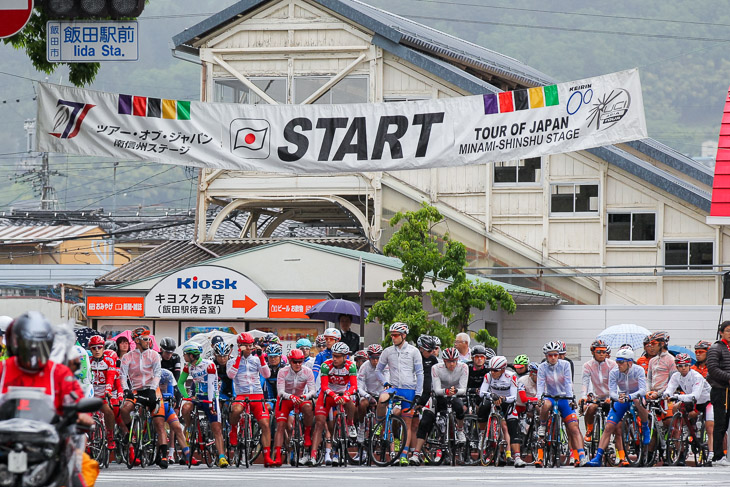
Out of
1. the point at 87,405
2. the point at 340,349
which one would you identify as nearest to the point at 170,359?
the point at 340,349

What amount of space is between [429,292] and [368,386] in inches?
307

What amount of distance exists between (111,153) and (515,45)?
122 meters

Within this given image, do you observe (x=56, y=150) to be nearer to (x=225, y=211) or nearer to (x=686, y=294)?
(x=225, y=211)

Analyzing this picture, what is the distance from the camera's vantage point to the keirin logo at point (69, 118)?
18438 millimetres

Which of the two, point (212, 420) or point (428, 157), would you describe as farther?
point (428, 157)

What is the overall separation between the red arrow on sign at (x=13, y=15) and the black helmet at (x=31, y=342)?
18.6 feet

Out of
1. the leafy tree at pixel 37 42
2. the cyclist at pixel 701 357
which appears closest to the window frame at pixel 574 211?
the cyclist at pixel 701 357

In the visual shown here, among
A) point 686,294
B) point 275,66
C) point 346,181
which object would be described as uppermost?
point 275,66

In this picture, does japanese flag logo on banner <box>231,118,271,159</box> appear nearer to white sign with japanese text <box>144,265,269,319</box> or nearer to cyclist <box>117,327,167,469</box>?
cyclist <box>117,327,167,469</box>

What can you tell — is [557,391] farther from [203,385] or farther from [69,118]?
[69,118]

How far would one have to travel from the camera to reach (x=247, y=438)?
60.5 ft

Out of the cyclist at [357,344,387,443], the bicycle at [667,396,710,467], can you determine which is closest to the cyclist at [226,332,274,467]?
the cyclist at [357,344,387,443]

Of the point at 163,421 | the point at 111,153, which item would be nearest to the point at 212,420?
the point at 163,421

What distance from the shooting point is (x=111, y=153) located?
1903 centimetres
